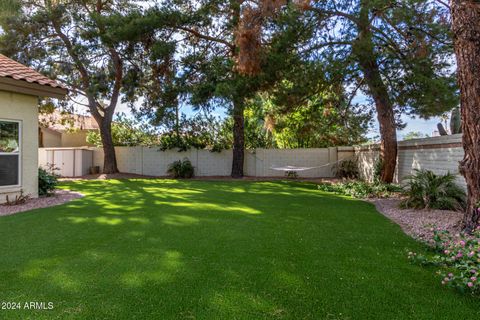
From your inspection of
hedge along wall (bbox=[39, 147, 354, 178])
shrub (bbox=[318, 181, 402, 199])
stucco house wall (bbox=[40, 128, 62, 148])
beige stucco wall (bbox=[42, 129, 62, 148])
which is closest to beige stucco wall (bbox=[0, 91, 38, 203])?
shrub (bbox=[318, 181, 402, 199])

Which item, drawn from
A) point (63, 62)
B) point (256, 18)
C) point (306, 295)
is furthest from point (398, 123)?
point (63, 62)

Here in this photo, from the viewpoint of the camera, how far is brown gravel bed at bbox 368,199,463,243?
4.30 meters

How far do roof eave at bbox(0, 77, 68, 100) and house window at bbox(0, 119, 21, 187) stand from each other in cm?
69

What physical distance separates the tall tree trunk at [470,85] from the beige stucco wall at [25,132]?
795cm

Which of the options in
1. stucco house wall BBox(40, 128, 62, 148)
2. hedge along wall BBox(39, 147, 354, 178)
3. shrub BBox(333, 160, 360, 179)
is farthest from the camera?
stucco house wall BBox(40, 128, 62, 148)

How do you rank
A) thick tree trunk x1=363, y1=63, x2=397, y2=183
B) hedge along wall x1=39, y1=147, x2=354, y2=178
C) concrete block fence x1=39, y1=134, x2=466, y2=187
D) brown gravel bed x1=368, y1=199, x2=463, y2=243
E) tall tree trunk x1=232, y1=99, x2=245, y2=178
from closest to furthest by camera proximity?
brown gravel bed x1=368, y1=199, x2=463, y2=243, thick tree trunk x1=363, y1=63, x2=397, y2=183, concrete block fence x1=39, y1=134, x2=466, y2=187, tall tree trunk x1=232, y1=99, x2=245, y2=178, hedge along wall x1=39, y1=147, x2=354, y2=178

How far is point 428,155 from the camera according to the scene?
756 cm

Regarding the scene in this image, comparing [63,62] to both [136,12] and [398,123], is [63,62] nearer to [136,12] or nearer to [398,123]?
[136,12]

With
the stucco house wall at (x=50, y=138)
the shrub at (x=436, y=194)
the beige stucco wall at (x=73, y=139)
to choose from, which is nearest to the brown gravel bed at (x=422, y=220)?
the shrub at (x=436, y=194)

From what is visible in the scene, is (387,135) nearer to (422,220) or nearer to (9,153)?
(422,220)

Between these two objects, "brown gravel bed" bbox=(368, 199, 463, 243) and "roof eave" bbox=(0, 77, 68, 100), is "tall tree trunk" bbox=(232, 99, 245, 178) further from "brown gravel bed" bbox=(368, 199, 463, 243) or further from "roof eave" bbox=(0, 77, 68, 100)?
"brown gravel bed" bbox=(368, 199, 463, 243)

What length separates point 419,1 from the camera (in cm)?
656

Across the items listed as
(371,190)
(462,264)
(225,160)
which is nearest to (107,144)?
(225,160)

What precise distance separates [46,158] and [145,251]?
13.8 meters
